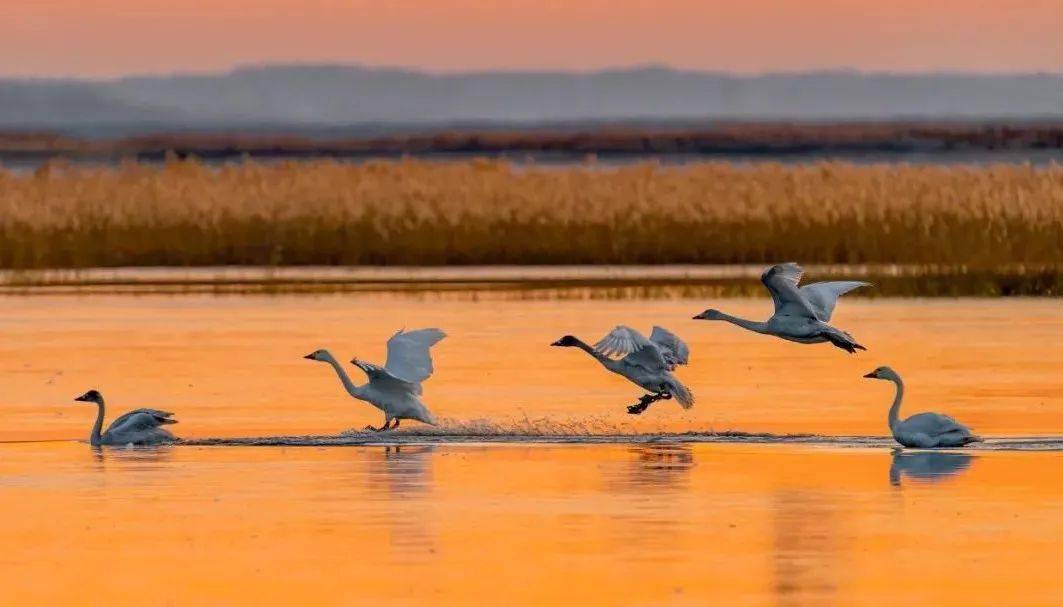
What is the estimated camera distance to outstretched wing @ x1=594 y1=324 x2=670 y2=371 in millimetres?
16766

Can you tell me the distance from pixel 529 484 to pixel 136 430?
3190 millimetres

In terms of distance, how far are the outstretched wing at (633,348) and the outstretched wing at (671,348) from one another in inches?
2.5

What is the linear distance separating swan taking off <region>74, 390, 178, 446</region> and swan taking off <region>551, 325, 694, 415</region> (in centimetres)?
273

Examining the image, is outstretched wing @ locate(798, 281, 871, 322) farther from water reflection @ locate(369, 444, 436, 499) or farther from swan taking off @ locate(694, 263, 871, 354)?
water reflection @ locate(369, 444, 436, 499)

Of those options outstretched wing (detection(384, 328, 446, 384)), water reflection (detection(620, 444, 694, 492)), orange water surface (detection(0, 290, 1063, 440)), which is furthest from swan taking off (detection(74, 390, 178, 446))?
water reflection (detection(620, 444, 694, 492))

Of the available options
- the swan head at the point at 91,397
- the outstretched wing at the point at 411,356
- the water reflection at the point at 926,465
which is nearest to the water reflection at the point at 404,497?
the outstretched wing at the point at 411,356

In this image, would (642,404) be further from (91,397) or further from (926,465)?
(91,397)

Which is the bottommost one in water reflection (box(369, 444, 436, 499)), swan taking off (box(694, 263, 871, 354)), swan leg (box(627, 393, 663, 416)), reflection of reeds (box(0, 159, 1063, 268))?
water reflection (box(369, 444, 436, 499))

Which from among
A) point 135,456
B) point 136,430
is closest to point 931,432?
point 135,456

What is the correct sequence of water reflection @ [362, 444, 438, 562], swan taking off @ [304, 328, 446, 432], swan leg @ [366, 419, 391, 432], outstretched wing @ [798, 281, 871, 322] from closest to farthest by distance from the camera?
1. water reflection @ [362, 444, 438, 562]
2. swan taking off @ [304, 328, 446, 432]
3. swan leg @ [366, 419, 391, 432]
4. outstretched wing @ [798, 281, 871, 322]

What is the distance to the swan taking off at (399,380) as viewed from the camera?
1658 cm

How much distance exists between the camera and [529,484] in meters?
13.8

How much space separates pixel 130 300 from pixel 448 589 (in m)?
19.6

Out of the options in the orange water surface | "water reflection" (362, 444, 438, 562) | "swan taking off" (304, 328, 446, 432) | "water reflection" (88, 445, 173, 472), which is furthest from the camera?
the orange water surface
